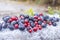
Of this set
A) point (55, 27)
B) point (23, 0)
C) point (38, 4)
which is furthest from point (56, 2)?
point (55, 27)

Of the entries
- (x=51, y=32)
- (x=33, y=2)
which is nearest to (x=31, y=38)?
(x=51, y=32)

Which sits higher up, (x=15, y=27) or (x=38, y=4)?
(x=15, y=27)

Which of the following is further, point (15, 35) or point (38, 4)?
point (38, 4)

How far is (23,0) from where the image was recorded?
117 inches

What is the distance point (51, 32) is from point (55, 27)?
67 mm

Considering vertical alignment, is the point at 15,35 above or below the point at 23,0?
above

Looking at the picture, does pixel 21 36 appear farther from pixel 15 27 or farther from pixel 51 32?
pixel 51 32

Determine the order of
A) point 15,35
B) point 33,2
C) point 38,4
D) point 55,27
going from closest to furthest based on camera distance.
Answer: point 15,35, point 55,27, point 38,4, point 33,2

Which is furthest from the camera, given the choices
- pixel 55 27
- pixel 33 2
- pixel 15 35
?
pixel 33 2

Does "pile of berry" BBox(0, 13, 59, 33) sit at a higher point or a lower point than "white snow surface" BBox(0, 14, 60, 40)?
higher

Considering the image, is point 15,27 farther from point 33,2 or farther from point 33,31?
point 33,2

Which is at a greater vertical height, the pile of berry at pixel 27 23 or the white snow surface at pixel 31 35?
the pile of berry at pixel 27 23

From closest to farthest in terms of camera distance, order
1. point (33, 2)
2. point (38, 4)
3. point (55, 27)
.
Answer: point (55, 27), point (38, 4), point (33, 2)

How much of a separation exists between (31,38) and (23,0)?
2.09m
